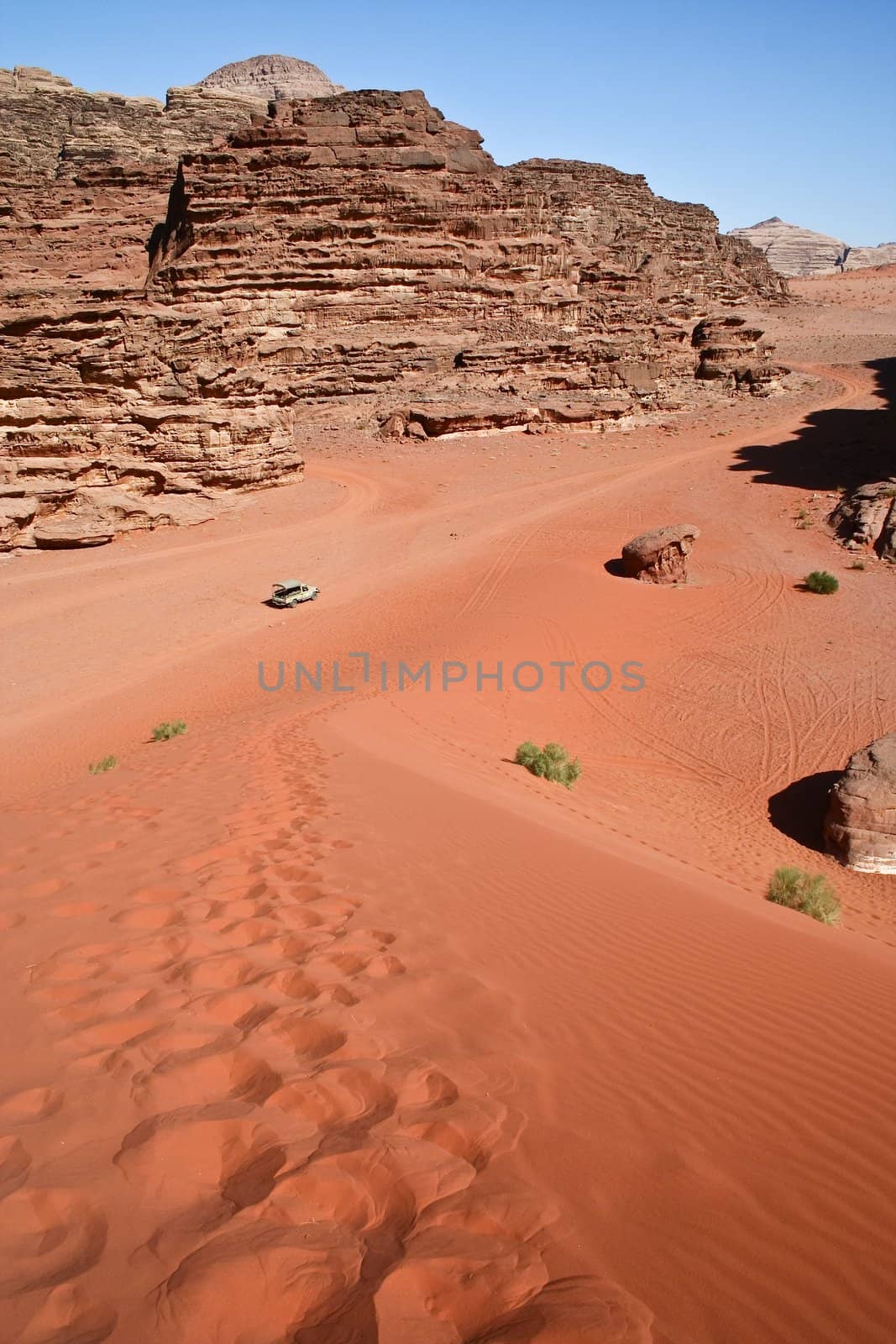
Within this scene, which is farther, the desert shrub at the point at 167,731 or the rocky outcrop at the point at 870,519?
the rocky outcrop at the point at 870,519

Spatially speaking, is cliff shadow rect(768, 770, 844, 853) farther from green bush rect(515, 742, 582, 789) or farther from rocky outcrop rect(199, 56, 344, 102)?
rocky outcrop rect(199, 56, 344, 102)

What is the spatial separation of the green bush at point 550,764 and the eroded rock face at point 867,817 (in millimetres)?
3272

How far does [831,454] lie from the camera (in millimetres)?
30234

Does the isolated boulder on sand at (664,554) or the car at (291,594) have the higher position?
the isolated boulder on sand at (664,554)

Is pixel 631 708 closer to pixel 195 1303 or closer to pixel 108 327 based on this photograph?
pixel 195 1303

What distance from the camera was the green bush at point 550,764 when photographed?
10586mm

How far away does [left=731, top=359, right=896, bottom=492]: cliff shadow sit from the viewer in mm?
27516

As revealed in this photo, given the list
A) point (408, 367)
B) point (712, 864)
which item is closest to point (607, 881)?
point (712, 864)

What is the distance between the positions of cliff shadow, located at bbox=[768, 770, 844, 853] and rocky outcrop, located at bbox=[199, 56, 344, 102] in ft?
389

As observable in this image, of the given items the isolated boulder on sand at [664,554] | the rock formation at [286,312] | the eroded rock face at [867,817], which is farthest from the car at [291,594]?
the eroded rock face at [867,817]

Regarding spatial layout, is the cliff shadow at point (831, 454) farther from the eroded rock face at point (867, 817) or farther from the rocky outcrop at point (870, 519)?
the eroded rock face at point (867, 817)

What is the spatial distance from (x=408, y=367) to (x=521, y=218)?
10271mm

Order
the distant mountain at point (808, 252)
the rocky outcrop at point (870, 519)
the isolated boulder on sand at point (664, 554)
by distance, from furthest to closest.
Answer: the distant mountain at point (808, 252)
the rocky outcrop at point (870, 519)
the isolated boulder on sand at point (664, 554)

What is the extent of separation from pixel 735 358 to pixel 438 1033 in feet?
148
